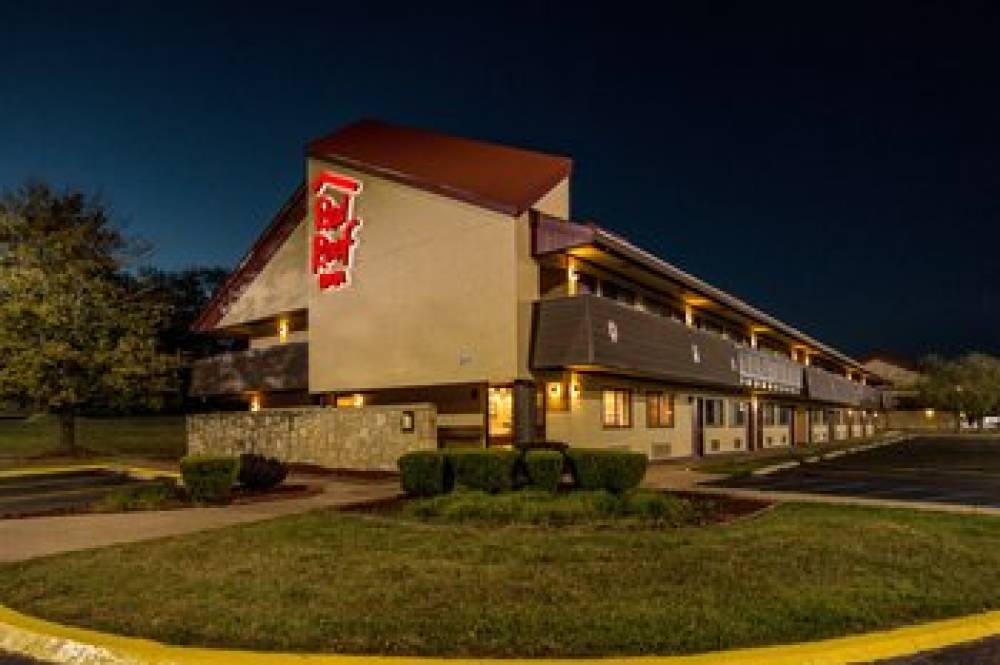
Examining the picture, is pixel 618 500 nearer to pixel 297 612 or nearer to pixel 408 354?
pixel 297 612

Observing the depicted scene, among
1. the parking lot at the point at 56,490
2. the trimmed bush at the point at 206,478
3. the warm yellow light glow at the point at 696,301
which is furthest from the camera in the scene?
the warm yellow light glow at the point at 696,301

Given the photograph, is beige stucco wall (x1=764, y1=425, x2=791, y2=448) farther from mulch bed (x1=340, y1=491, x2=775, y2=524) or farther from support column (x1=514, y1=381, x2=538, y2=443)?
mulch bed (x1=340, y1=491, x2=775, y2=524)

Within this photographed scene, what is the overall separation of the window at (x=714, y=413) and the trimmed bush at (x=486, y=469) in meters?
20.9

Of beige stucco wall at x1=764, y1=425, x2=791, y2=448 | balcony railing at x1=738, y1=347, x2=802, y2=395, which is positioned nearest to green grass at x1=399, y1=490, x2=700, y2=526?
balcony railing at x1=738, y1=347, x2=802, y2=395

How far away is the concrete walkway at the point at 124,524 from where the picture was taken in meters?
10.8

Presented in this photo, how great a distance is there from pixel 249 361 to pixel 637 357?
668 inches

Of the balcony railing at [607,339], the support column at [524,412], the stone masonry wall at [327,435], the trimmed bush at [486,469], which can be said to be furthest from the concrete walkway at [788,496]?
the stone masonry wall at [327,435]

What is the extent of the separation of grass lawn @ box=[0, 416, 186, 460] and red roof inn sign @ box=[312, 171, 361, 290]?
404 inches

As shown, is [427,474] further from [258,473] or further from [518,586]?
[518,586]

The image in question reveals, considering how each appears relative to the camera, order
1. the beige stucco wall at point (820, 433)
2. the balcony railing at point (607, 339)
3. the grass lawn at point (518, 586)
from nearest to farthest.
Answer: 1. the grass lawn at point (518, 586)
2. the balcony railing at point (607, 339)
3. the beige stucco wall at point (820, 433)

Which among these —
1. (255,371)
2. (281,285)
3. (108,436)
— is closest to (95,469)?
(255,371)

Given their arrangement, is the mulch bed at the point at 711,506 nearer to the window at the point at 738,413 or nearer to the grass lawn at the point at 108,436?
the grass lawn at the point at 108,436

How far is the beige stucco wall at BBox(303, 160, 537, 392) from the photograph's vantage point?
2197 cm

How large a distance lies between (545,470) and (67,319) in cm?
2457
